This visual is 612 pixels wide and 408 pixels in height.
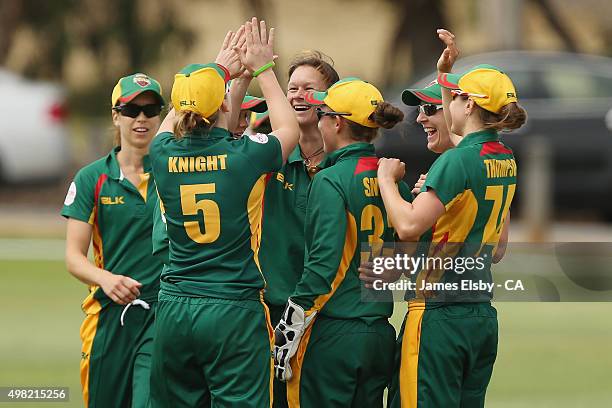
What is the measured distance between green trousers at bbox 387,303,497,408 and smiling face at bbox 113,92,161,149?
6.21ft

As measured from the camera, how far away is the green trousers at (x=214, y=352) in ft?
19.9

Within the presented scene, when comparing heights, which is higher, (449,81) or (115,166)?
(449,81)


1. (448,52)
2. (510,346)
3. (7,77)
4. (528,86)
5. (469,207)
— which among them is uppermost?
(7,77)

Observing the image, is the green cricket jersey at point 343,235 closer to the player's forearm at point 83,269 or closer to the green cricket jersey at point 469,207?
the green cricket jersey at point 469,207

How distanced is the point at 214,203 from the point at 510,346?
5.73 m

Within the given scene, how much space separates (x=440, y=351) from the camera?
20.1 ft

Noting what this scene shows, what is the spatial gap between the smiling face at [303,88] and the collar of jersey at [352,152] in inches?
19.4

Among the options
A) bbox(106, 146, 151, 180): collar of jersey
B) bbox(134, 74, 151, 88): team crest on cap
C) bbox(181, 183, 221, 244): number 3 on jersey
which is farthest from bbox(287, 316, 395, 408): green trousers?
bbox(134, 74, 151, 88): team crest on cap

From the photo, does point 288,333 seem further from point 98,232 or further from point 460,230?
point 98,232

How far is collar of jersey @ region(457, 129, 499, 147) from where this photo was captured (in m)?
6.21

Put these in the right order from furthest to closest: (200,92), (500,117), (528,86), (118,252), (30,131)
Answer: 1. (30,131)
2. (528,86)
3. (118,252)
4. (500,117)
5. (200,92)

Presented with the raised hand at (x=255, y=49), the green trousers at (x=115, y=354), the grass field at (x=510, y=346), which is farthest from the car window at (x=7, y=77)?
the raised hand at (x=255, y=49)

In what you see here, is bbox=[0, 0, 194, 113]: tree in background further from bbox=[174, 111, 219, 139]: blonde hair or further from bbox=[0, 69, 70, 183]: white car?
bbox=[174, 111, 219, 139]: blonde hair

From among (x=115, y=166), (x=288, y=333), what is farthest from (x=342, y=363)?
(x=115, y=166)
